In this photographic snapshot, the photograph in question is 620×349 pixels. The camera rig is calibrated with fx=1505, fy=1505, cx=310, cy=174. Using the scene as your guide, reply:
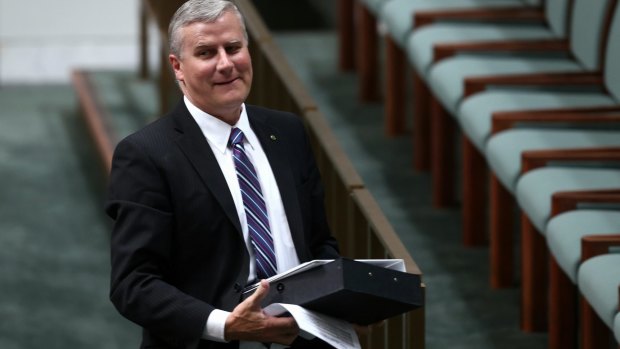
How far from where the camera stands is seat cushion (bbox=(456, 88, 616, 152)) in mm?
4637

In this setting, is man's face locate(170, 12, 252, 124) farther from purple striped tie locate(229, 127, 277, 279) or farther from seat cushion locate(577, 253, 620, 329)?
seat cushion locate(577, 253, 620, 329)

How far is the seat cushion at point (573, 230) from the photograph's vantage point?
382 centimetres

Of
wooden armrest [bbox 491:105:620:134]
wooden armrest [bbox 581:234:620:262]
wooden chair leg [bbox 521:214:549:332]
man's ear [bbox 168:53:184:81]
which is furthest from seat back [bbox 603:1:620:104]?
man's ear [bbox 168:53:184:81]

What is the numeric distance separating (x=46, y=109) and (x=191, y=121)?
4.41 meters

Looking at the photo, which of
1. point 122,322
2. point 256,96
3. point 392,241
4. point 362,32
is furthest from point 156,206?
point 362,32

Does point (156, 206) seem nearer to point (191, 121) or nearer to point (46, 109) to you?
point (191, 121)

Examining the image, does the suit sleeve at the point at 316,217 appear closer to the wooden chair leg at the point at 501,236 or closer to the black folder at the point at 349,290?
the black folder at the point at 349,290

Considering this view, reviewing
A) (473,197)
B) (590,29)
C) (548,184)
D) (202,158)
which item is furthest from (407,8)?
(202,158)

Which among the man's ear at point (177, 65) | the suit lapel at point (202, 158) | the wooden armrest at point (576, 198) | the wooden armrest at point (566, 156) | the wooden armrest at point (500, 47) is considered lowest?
A: the wooden armrest at point (576, 198)

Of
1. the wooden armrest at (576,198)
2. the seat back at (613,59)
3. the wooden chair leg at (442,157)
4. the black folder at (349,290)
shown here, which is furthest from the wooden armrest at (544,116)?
the black folder at (349,290)

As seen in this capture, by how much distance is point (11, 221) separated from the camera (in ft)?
18.7

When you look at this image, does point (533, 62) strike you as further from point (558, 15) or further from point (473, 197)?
point (473, 197)

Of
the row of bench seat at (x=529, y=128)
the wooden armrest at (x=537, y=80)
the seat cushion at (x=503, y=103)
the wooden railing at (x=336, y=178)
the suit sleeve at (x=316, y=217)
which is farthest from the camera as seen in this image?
the wooden armrest at (x=537, y=80)

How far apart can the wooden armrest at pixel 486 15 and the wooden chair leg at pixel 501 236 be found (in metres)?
0.96
